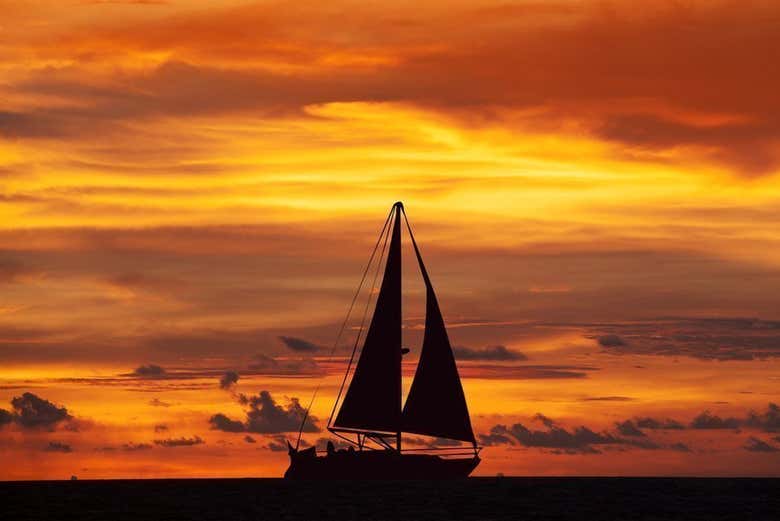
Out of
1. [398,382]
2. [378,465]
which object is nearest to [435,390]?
[398,382]

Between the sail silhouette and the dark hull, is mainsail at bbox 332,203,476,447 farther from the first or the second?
the dark hull

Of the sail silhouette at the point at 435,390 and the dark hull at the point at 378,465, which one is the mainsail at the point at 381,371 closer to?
the sail silhouette at the point at 435,390

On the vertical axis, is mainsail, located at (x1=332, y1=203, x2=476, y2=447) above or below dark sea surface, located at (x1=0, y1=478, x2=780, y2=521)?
above

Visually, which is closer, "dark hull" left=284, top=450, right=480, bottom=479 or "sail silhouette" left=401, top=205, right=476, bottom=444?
"sail silhouette" left=401, top=205, right=476, bottom=444

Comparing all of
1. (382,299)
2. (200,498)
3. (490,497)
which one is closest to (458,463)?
(490,497)

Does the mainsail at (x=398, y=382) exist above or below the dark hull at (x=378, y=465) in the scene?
→ above

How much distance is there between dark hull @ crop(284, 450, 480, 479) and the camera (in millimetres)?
137750

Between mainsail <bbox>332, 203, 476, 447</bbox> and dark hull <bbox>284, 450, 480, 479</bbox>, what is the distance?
796 centimetres

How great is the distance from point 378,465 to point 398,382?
A: 44.0ft

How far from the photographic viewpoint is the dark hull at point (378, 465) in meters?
138

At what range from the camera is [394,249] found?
125375 mm

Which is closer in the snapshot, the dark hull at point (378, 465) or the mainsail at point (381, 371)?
the mainsail at point (381, 371)

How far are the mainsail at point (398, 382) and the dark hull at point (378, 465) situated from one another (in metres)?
7.96

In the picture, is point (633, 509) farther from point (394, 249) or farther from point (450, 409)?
point (394, 249)
